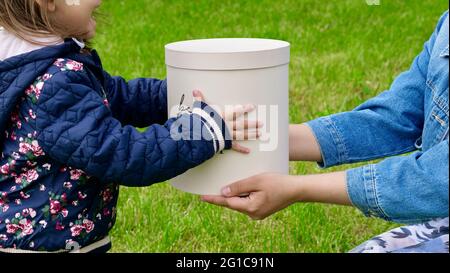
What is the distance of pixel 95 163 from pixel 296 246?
1060 millimetres

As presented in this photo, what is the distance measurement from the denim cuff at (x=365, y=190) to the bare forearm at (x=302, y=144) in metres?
0.29

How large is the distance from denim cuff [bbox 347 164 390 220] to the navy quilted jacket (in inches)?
11.2

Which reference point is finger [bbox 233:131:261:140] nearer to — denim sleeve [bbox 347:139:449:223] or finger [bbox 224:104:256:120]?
finger [bbox 224:104:256:120]

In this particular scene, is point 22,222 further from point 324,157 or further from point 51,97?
point 324,157

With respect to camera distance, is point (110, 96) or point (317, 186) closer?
point (317, 186)

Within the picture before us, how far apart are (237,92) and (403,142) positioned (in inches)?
23.2

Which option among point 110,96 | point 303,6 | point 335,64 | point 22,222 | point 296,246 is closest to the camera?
point 22,222

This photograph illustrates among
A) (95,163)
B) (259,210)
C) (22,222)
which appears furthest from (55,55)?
(259,210)

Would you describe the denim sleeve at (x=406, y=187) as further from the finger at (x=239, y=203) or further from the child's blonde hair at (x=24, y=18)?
the child's blonde hair at (x=24, y=18)

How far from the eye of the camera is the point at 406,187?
1613 millimetres

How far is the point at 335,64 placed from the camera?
3.92 m

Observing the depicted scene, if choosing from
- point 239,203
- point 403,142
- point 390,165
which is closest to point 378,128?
point 403,142

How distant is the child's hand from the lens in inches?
62.5

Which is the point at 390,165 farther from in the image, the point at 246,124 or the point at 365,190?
the point at 246,124
